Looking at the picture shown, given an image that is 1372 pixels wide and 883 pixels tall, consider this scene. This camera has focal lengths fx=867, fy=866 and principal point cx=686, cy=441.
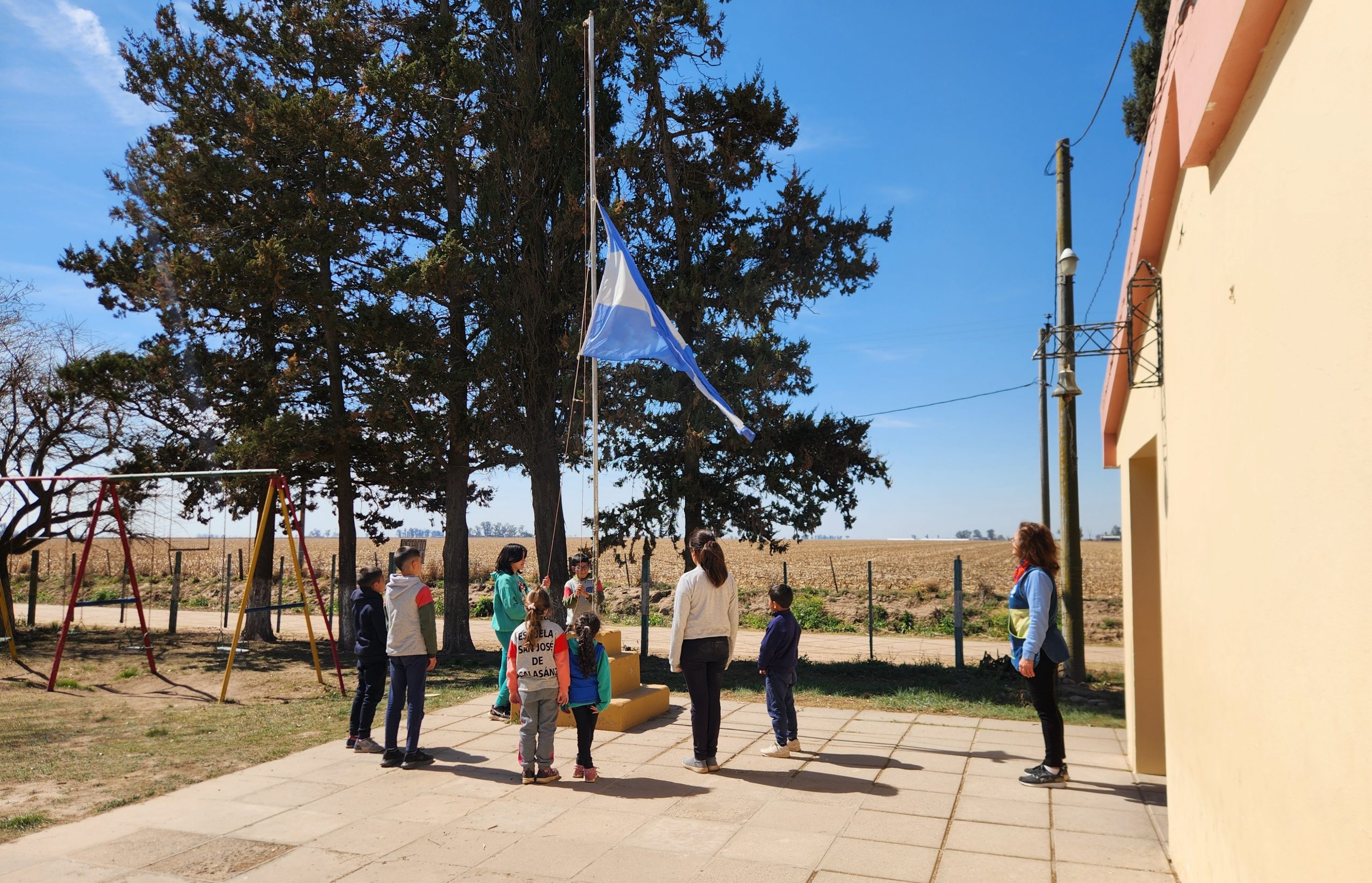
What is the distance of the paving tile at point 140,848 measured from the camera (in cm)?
529

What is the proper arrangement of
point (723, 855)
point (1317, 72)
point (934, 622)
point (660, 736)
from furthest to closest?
point (934, 622), point (660, 736), point (723, 855), point (1317, 72)

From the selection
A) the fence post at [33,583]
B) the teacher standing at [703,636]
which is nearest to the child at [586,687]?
the teacher standing at [703,636]

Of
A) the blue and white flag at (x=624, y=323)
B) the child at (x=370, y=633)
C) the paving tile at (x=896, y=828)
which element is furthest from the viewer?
the blue and white flag at (x=624, y=323)

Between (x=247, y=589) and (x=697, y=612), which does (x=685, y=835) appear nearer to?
(x=697, y=612)

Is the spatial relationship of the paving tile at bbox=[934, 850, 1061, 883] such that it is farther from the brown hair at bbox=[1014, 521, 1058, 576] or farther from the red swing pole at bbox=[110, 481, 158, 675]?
the red swing pole at bbox=[110, 481, 158, 675]

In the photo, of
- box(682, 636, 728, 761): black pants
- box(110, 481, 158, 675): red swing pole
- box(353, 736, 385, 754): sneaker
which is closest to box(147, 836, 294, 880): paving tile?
box(353, 736, 385, 754): sneaker

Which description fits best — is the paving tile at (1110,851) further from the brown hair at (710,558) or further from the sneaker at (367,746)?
the sneaker at (367,746)

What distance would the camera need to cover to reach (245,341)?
1753cm

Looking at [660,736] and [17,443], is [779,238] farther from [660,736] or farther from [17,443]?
[17,443]

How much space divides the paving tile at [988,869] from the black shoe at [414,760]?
4508 millimetres

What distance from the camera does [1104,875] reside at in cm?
Result: 500

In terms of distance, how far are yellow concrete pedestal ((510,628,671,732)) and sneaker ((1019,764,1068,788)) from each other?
390 centimetres

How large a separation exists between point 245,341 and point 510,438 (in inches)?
245

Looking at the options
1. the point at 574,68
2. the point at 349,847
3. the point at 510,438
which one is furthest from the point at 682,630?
the point at 574,68
